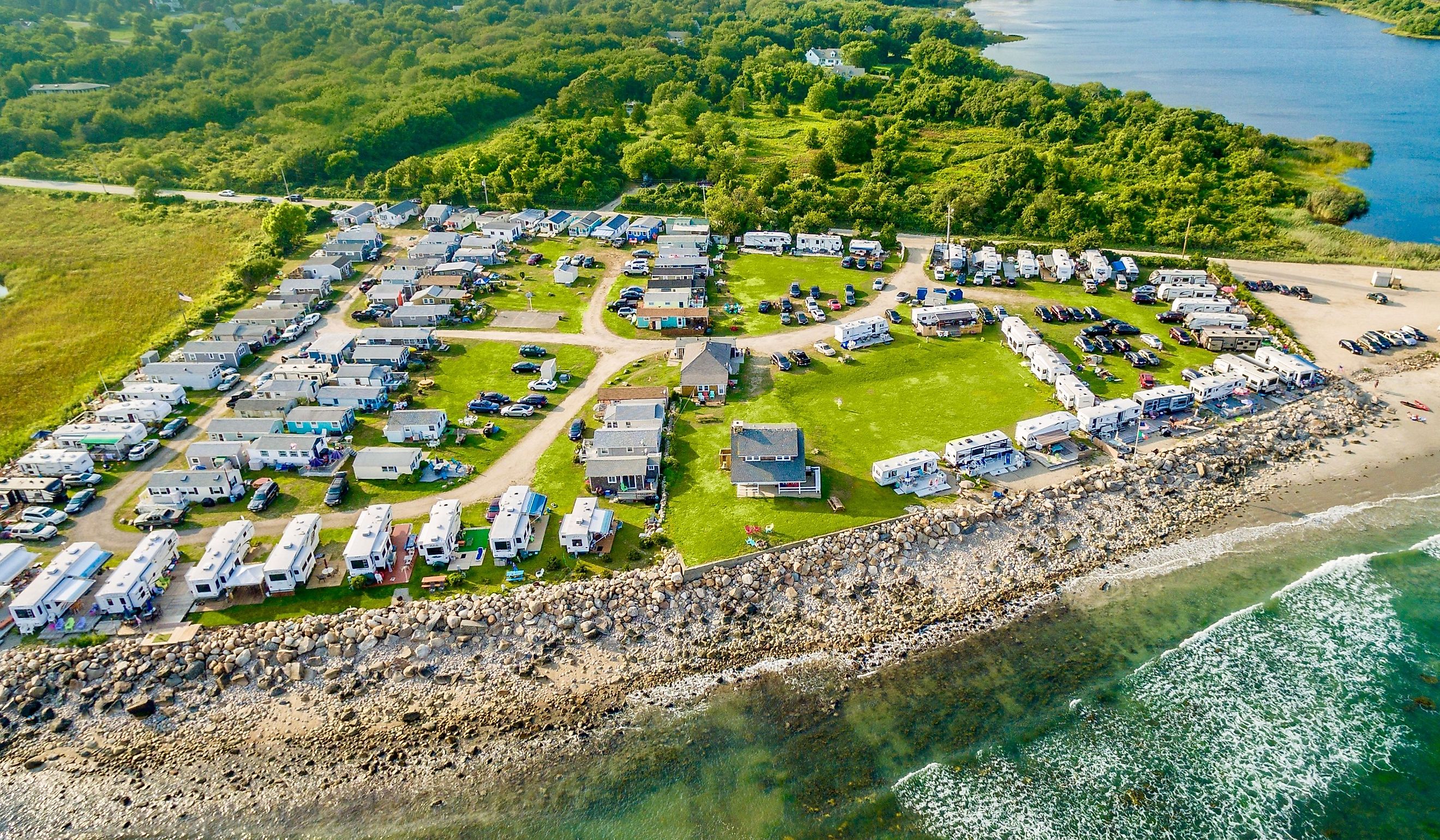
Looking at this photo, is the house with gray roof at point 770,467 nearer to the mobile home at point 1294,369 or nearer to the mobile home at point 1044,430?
the mobile home at point 1044,430

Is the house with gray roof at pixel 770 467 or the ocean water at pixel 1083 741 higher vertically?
the house with gray roof at pixel 770 467

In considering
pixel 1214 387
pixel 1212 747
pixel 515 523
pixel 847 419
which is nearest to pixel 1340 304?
pixel 1214 387

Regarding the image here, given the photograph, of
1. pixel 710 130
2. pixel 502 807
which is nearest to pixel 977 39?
pixel 710 130

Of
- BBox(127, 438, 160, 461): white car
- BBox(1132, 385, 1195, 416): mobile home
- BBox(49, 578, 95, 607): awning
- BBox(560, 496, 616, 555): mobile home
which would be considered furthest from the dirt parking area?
BBox(127, 438, 160, 461): white car

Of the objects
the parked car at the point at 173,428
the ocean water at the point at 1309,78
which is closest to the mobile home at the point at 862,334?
the parked car at the point at 173,428

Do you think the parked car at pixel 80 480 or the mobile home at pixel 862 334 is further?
the mobile home at pixel 862 334

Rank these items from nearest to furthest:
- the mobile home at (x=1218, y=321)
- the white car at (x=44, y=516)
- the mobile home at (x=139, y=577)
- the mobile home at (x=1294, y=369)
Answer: the mobile home at (x=139, y=577), the white car at (x=44, y=516), the mobile home at (x=1294, y=369), the mobile home at (x=1218, y=321)

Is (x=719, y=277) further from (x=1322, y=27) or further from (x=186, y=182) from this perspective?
(x=1322, y=27)
